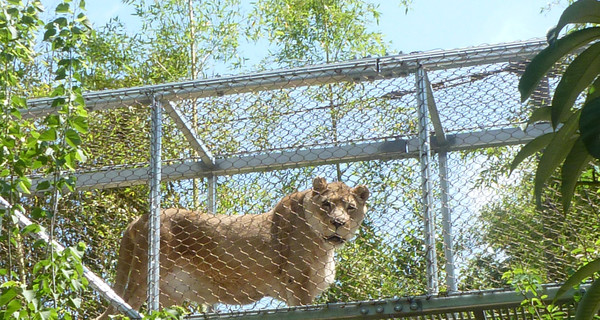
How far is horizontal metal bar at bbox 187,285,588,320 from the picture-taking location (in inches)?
118

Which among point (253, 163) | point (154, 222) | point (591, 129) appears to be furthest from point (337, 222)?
point (591, 129)

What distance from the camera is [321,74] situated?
3.37 m

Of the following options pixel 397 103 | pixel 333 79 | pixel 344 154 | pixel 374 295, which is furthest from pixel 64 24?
pixel 374 295

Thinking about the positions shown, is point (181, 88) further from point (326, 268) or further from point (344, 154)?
point (326, 268)

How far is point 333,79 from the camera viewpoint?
338 centimetres

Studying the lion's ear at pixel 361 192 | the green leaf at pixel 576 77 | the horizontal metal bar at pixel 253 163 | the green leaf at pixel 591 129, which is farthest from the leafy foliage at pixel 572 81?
the lion's ear at pixel 361 192

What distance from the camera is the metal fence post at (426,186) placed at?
307 centimetres

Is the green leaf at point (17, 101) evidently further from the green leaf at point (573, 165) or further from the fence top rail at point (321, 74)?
the green leaf at point (573, 165)

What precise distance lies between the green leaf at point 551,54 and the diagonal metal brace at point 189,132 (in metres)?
2.49

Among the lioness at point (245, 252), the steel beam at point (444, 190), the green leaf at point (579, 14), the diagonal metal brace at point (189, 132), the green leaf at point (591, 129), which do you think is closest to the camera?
the green leaf at point (591, 129)

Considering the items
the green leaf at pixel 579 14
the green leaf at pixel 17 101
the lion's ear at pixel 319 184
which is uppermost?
the green leaf at pixel 579 14

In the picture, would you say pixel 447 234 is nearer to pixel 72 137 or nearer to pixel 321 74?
pixel 321 74

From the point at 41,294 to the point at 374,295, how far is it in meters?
2.64

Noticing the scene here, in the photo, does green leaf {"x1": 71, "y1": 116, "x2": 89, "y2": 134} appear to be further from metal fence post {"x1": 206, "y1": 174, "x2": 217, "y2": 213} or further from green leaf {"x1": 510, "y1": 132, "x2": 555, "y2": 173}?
green leaf {"x1": 510, "y1": 132, "x2": 555, "y2": 173}
